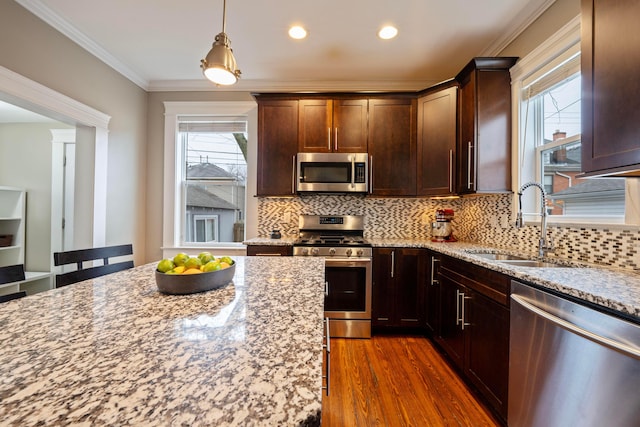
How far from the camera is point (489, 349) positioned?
5.23ft

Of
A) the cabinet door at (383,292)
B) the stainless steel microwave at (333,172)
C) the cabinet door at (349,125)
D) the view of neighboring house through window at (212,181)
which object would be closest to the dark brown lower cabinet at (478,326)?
the cabinet door at (383,292)

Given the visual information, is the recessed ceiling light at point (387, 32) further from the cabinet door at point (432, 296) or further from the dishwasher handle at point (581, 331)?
the dishwasher handle at point (581, 331)

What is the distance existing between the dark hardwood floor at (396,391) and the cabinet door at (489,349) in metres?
0.17

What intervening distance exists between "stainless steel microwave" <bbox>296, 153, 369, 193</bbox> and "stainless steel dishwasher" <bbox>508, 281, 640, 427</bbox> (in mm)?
1713

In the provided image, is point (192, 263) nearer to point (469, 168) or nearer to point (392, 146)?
point (469, 168)

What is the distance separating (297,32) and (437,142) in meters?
1.63

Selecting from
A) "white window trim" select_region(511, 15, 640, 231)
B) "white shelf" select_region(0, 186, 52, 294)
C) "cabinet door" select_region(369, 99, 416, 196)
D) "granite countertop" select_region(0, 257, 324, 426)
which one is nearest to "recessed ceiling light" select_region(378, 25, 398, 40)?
"cabinet door" select_region(369, 99, 416, 196)

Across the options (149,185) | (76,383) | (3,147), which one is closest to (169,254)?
(149,185)

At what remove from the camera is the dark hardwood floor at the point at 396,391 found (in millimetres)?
1584

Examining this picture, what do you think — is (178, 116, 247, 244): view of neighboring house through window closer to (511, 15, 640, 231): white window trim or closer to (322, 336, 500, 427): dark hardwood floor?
(322, 336, 500, 427): dark hardwood floor

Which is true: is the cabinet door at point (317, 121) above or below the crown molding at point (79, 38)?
below

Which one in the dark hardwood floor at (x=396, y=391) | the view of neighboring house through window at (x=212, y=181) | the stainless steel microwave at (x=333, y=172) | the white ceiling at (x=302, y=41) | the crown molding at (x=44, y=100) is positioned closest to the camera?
the dark hardwood floor at (x=396, y=391)

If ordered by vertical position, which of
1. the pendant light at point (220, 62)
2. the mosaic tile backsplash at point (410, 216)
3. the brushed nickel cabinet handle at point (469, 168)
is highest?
the pendant light at point (220, 62)

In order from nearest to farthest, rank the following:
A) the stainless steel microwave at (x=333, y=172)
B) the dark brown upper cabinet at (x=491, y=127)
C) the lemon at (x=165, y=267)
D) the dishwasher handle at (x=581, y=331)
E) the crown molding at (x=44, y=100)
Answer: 1. the dishwasher handle at (x=581, y=331)
2. the lemon at (x=165, y=267)
3. the crown molding at (x=44, y=100)
4. the dark brown upper cabinet at (x=491, y=127)
5. the stainless steel microwave at (x=333, y=172)
